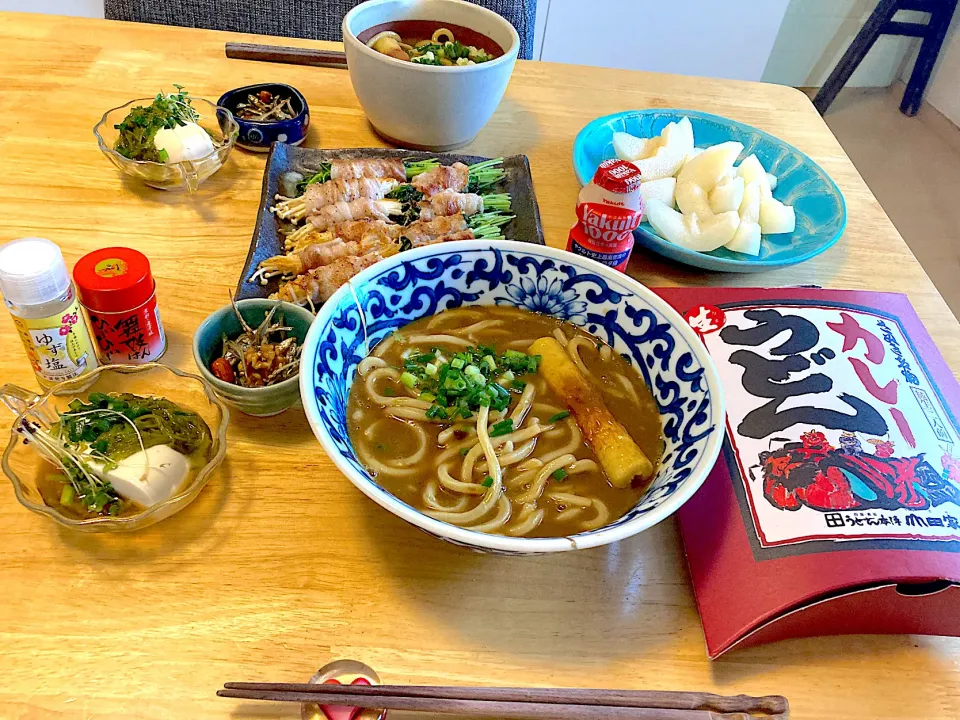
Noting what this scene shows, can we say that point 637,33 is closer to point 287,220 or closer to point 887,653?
point 287,220

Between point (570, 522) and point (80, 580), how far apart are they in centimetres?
63

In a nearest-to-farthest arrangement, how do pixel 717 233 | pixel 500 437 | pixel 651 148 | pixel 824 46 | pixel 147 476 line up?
pixel 147 476
pixel 500 437
pixel 717 233
pixel 651 148
pixel 824 46

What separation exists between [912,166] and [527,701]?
4.61 metres

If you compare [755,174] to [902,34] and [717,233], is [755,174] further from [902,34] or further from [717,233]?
[902,34]

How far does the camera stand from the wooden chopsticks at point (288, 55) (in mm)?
1912

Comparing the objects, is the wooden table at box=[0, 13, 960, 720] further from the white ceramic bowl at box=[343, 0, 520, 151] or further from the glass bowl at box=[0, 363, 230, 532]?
the white ceramic bowl at box=[343, 0, 520, 151]

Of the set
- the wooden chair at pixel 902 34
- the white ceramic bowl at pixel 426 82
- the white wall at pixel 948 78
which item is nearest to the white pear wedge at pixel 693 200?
the white ceramic bowl at pixel 426 82

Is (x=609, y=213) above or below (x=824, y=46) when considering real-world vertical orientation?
above

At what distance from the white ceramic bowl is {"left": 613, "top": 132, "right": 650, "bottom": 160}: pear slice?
29 cm

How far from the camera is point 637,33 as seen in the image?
3873 mm

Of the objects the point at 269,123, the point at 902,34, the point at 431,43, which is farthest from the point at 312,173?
the point at 902,34

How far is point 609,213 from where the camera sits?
1235 millimetres

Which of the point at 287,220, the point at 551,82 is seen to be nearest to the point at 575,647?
the point at 287,220

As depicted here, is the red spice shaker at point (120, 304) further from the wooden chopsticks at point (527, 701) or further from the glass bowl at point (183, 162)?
the wooden chopsticks at point (527, 701)
